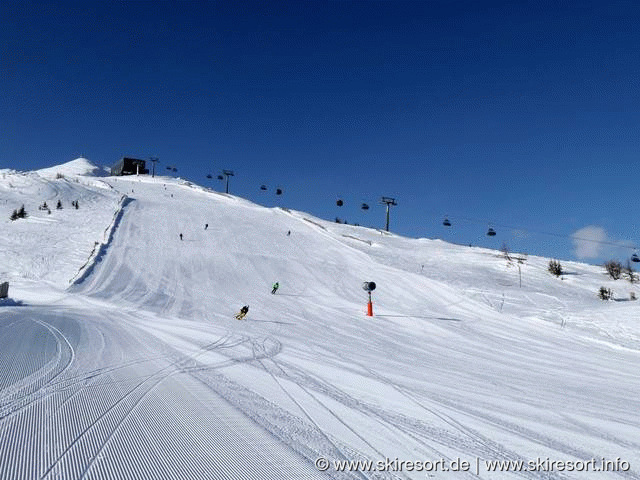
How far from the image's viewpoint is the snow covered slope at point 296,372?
156 inches

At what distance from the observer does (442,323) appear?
53.8 ft

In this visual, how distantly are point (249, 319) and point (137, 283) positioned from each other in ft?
29.8

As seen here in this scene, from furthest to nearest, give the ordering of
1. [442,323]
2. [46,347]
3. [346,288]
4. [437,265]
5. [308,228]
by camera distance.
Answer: [308,228], [437,265], [346,288], [442,323], [46,347]

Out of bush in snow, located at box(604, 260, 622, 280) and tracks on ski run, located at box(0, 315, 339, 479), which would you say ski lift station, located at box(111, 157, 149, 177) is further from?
tracks on ski run, located at box(0, 315, 339, 479)

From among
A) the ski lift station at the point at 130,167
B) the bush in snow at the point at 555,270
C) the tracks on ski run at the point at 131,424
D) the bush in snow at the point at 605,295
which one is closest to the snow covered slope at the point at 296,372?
the tracks on ski run at the point at 131,424

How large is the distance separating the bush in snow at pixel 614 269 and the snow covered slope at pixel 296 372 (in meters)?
4.89

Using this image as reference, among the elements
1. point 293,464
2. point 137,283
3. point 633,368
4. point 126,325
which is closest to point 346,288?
point 137,283

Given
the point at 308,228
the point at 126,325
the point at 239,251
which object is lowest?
the point at 126,325

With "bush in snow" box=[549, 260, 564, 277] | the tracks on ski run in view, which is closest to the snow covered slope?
the tracks on ski run

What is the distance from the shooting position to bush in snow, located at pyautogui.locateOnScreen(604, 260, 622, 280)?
1199 inches

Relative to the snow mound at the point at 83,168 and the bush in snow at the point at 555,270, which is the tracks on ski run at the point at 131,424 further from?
the snow mound at the point at 83,168

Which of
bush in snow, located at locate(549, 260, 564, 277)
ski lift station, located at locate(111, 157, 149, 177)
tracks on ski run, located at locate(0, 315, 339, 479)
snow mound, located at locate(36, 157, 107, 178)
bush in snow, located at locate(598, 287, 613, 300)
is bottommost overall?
tracks on ski run, located at locate(0, 315, 339, 479)

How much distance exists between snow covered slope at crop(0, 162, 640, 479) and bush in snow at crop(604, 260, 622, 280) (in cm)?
489

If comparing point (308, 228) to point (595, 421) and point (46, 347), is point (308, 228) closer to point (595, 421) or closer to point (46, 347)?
point (46, 347)
